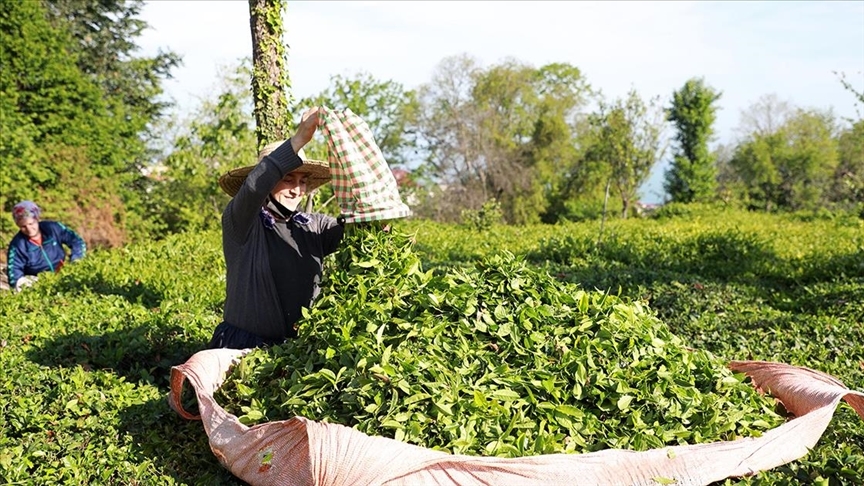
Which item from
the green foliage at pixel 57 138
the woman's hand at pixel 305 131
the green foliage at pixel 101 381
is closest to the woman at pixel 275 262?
the woman's hand at pixel 305 131

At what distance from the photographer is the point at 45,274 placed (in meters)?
7.24

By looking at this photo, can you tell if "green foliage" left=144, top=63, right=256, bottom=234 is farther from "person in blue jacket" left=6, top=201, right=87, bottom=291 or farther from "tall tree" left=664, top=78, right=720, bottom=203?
"tall tree" left=664, top=78, right=720, bottom=203

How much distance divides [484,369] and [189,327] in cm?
264

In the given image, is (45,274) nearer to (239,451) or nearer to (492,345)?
(239,451)

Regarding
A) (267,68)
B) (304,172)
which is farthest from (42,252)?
(304,172)

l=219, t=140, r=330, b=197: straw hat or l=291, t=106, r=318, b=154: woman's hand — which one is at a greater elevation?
l=291, t=106, r=318, b=154: woman's hand

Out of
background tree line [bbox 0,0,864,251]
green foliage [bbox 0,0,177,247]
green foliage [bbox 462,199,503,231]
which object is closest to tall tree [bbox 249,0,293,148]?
background tree line [bbox 0,0,864,251]

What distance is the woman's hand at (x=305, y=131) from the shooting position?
2967 millimetres

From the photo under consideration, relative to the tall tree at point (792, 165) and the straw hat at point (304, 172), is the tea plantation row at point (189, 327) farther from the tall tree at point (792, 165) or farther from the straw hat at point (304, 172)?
the tall tree at point (792, 165)

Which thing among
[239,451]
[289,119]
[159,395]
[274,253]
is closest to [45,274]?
[289,119]

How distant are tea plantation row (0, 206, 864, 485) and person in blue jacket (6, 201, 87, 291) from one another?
26 centimetres

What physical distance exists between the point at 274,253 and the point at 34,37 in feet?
37.1

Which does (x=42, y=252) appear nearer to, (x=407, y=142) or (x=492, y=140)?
(x=407, y=142)

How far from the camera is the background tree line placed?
11.9 m
